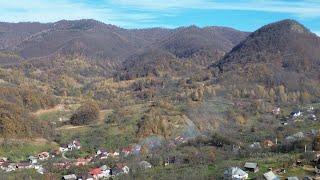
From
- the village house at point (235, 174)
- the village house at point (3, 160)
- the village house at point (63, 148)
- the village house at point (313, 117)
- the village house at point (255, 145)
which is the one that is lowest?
the village house at point (63, 148)

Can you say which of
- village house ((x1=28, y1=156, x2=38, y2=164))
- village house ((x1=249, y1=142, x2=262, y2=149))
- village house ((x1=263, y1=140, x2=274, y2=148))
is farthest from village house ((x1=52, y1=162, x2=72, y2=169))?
village house ((x1=263, y1=140, x2=274, y2=148))

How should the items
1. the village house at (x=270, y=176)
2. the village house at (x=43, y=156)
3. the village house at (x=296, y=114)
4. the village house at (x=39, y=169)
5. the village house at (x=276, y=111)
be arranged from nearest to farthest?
the village house at (x=270, y=176)
the village house at (x=39, y=169)
the village house at (x=43, y=156)
the village house at (x=296, y=114)
the village house at (x=276, y=111)

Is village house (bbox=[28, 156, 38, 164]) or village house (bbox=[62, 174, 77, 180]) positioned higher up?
village house (bbox=[62, 174, 77, 180])

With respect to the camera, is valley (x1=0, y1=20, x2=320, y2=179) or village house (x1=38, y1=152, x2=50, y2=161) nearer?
valley (x1=0, y1=20, x2=320, y2=179)

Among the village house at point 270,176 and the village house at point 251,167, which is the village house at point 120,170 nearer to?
the village house at point 251,167

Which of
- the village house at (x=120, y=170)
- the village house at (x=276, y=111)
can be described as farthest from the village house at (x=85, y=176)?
the village house at (x=276, y=111)

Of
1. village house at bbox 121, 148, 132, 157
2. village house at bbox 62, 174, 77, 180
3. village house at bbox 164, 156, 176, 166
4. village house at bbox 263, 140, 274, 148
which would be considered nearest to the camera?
village house at bbox 62, 174, 77, 180

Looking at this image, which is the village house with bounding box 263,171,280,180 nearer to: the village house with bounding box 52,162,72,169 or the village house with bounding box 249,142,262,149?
the village house with bounding box 249,142,262,149

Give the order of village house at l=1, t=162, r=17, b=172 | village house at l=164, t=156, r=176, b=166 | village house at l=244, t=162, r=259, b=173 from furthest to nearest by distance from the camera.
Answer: village house at l=1, t=162, r=17, b=172, village house at l=164, t=156, r=176, b=166, village house at l=244, t=162, r=259, b=173

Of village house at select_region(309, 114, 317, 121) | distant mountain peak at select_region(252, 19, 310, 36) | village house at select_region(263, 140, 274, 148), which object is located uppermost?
distant mountain peak at select_region(252, 19, 310, 36)
